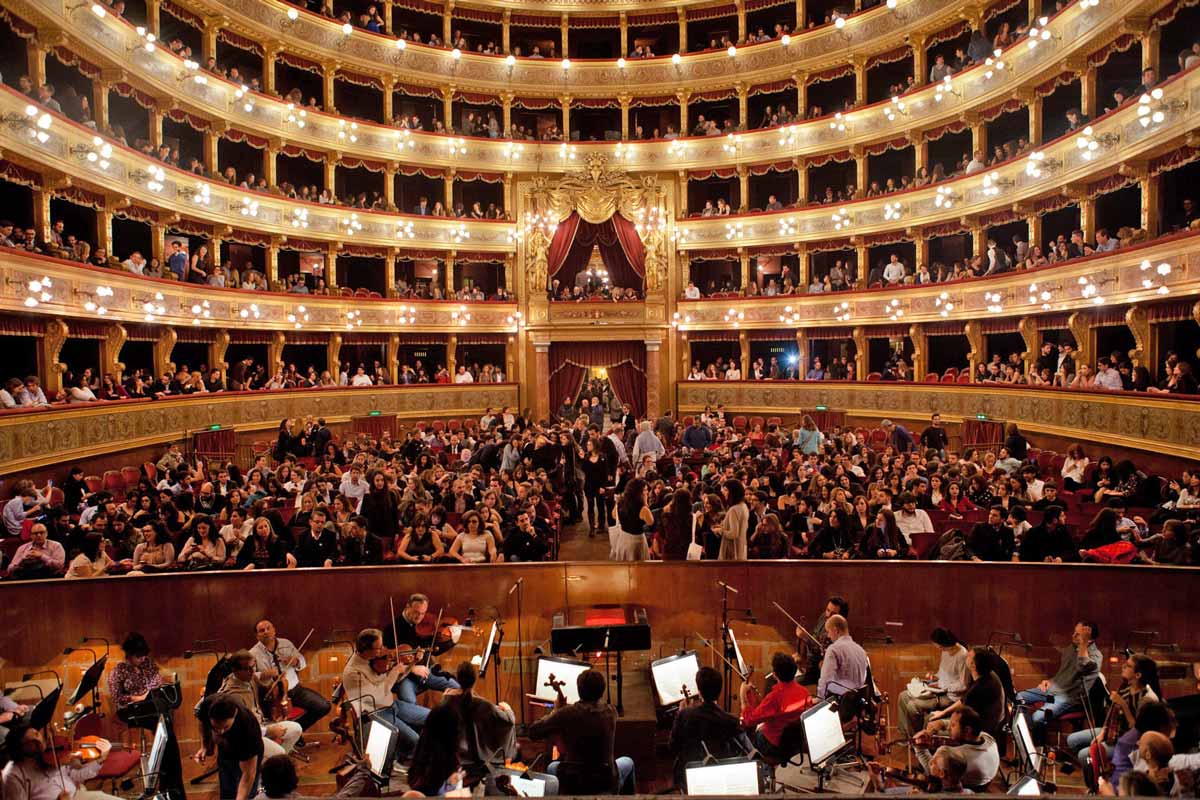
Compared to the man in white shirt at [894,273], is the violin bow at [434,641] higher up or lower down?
lower down

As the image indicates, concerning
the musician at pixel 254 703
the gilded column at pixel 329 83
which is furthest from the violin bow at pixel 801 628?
the gilded column at pixel 329 83

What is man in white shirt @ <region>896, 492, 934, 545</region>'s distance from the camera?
981 centimetres

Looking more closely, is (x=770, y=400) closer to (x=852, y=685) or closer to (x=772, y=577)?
(x=772, y=577)

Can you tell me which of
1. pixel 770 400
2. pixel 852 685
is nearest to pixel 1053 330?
pixel 770 400

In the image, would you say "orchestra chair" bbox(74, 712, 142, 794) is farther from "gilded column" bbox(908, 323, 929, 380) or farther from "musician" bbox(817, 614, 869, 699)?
"gilded column" bbox(908, 323, 929, 380)

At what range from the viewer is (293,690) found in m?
7.01

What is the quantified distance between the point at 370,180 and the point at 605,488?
64.6 feet

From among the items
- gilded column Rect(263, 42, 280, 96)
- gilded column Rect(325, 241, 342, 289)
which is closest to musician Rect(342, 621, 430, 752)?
gilded column Rect(325, 241, 342, 289)

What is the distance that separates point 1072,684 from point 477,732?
469 centimetres

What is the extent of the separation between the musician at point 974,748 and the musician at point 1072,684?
1.35m

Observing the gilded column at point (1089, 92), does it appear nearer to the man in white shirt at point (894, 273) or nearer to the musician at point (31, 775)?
the man in white shirt at point (894, 273)

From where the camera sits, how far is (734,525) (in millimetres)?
9078

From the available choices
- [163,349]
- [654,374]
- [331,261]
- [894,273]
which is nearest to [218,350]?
[163,349]

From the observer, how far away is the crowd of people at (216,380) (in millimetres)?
13648
